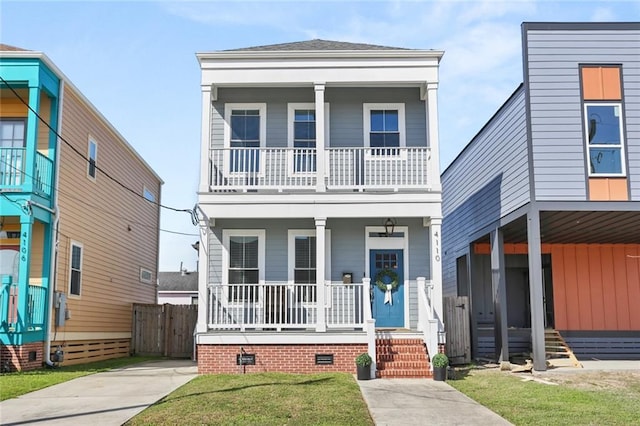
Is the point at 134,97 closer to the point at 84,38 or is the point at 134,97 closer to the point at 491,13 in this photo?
the point at 84,38

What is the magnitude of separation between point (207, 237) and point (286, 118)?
3.69 meters

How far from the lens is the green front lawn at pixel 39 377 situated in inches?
404

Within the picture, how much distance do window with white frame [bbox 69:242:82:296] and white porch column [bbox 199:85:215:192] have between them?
4184 millimetres

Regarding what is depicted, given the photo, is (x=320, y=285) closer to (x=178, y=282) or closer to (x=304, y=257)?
(x=304, y=257)

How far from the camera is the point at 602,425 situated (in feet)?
25.5

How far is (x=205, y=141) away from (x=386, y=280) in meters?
5.27

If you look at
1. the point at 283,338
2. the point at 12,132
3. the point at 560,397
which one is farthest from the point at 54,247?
the point at 560,397

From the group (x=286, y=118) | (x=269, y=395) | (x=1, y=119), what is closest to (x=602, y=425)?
(x=269, y=395)

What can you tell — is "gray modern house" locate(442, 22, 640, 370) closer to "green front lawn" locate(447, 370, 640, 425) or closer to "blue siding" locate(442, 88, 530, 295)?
"blue siding" locate(442, 88, 530, 295)

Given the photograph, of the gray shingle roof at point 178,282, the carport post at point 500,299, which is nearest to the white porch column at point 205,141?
the carport post at point 500,299

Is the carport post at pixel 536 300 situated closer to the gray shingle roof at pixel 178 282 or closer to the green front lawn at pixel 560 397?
the green front lawn at pixel 560 397

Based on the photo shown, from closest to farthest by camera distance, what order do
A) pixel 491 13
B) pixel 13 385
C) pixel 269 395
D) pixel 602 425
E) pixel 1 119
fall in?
pixel 602 425 < pixel 269 395 < pixel 13 385 < pixel 491 13 < pixel 1 119

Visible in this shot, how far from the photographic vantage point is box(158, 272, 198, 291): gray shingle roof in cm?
4241

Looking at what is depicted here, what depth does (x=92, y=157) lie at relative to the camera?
17.1 m
